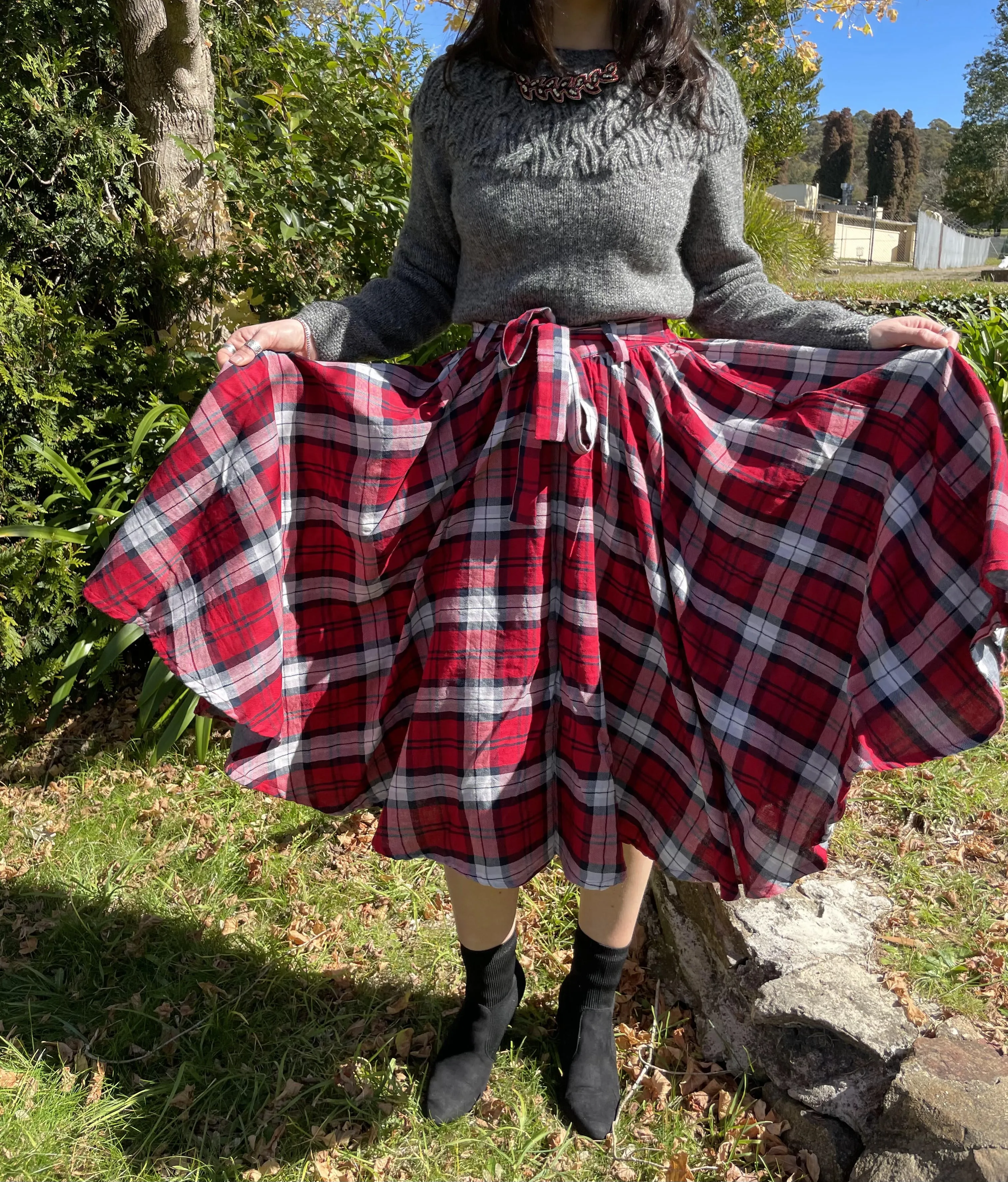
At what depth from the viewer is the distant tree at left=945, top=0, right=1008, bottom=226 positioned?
35375mm

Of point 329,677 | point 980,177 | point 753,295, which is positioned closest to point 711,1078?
point 329,677

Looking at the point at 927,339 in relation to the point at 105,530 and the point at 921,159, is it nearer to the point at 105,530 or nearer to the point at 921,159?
the point at 105,530

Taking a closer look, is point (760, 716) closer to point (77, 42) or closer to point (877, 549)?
point (877, 549)

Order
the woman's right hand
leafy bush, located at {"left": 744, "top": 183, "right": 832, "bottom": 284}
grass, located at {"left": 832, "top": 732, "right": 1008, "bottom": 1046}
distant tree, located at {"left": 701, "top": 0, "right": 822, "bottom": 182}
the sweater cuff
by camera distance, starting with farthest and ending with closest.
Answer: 1. distant tree, located at {"left": 701, "top": 0, "right": 822, "bottom": 182}
2. leafy bush, located at {"left": 744, "top": 183, "right": 832, "bottom": 284}
3. grass, located at {"left": 832, "top": 732, "right": 1008, "bottom": 1046}
4. the sweater cuff
5. the woman's right hand

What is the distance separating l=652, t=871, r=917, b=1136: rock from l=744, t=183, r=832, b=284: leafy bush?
4884 mm

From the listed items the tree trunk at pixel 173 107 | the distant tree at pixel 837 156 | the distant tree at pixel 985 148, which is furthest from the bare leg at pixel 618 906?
the distant tree at pixel 837 156

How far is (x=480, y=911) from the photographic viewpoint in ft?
5.42

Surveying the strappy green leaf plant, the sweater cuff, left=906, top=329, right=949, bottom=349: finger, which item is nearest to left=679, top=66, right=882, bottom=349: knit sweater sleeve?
left=906, top=329, right=949, bottom=349: finger

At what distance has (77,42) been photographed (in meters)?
2.94

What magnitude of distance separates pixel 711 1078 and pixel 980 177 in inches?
1666

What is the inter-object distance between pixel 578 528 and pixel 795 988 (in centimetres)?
105

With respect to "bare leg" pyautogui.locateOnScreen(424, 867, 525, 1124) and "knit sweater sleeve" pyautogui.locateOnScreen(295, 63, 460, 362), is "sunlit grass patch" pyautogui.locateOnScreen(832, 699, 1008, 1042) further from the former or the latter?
"knit sweater sleeve" pyautogui.locateOnScreen(295, 63, 460, 362)

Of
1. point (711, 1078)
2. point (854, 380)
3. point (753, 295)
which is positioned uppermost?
point (753, 295)

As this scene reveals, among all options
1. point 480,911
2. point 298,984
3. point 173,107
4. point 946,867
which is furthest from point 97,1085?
point 173,107
